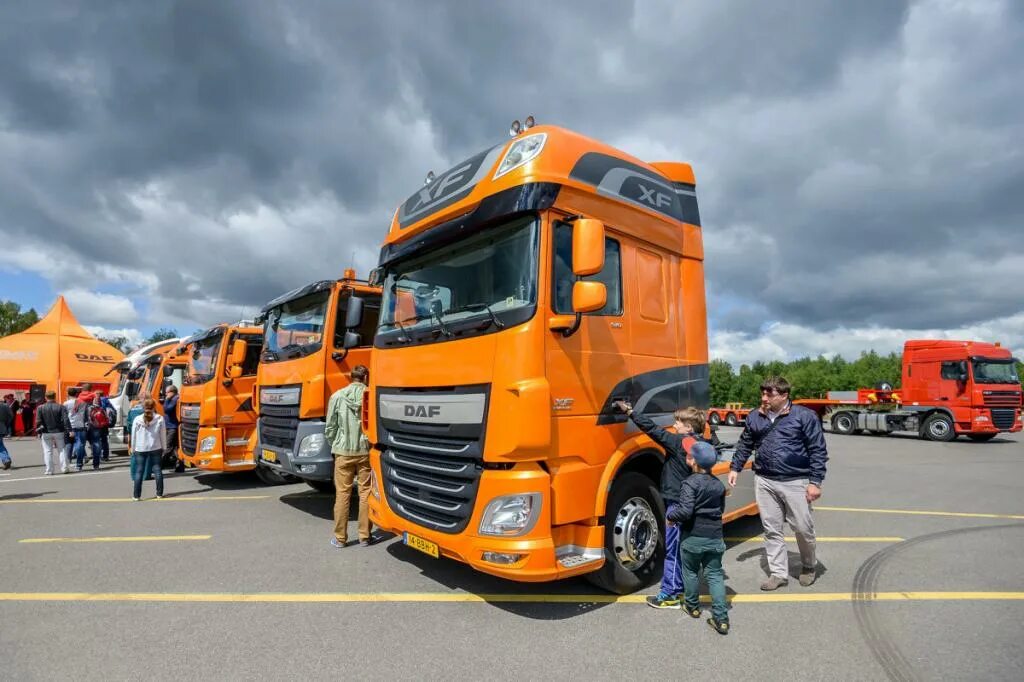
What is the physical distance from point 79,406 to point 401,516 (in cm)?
1151

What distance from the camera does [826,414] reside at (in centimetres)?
2352

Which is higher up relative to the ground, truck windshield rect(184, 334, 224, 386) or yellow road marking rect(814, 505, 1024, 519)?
truck windshield rect(184, 334, 224, 386)

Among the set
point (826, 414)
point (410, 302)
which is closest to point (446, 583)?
point (410, 302)

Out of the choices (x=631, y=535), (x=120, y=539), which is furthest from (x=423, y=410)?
(x=120, y=539)

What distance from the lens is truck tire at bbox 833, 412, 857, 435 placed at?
72.1 feet

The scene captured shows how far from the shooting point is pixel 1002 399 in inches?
664

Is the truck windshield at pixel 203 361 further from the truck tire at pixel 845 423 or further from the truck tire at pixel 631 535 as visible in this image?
the truck tire at pixel 845 423

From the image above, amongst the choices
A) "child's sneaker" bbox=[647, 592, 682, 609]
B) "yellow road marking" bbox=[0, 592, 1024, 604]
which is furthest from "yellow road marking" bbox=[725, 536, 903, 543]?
"child's sneaker" bbox=[647, 592, 682, 609]

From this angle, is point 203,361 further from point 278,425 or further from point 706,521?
point 706,521

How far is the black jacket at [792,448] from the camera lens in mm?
4363

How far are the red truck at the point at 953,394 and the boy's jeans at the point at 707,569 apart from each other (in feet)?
61.2

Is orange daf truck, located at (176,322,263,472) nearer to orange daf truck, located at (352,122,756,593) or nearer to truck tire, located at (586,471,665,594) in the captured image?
orange daf truck, located at (352,122,756,593)

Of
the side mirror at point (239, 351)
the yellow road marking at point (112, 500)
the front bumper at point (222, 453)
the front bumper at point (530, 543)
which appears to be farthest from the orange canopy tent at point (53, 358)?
the front bumper at point (530, 543)

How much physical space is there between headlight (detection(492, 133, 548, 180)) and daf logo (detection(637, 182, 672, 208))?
1136 mm
